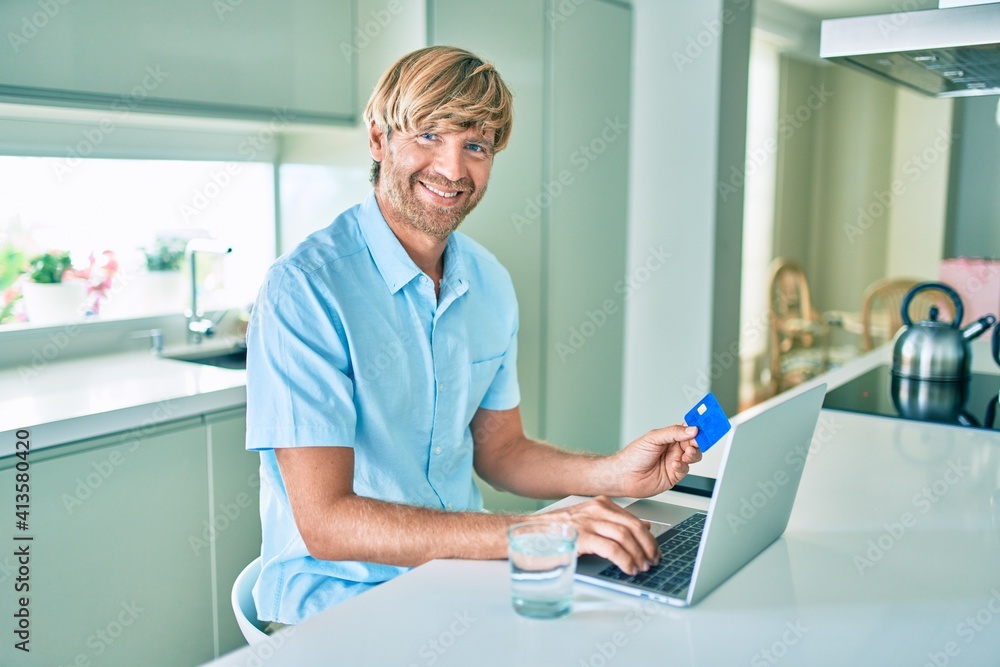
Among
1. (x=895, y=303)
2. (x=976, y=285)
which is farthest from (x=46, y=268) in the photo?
(x=895, y=303)

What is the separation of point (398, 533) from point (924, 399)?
1.47 metres

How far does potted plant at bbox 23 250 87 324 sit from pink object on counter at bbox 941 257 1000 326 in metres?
3.37

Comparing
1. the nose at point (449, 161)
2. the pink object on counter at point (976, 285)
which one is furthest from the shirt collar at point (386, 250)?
the pink object on counter at point (976, 285)

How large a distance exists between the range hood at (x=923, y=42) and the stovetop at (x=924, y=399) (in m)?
0.72

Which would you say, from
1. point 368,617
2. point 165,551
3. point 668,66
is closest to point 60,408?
point 165,551

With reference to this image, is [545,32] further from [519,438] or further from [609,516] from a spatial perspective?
[609,516]

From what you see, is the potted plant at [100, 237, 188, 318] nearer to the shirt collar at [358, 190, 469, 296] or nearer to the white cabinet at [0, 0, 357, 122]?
the white cabinet at [0, 0, 357, 122]

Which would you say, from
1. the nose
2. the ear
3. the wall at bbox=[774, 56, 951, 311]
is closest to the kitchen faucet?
the ear

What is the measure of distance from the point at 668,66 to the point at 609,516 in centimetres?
232

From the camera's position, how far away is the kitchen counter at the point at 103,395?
191 cm

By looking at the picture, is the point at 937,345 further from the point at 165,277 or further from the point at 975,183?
the point at 975,183

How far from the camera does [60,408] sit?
200cm

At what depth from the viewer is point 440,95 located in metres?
1.42

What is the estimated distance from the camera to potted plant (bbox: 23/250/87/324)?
8.29 feet
